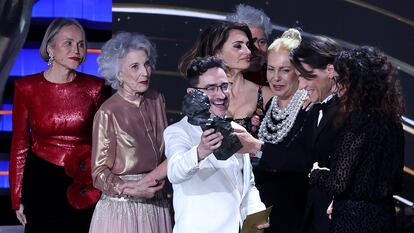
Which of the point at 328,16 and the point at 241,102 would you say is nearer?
the point at 241,102

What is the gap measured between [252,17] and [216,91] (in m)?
1.94

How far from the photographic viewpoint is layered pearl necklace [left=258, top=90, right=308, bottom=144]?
4.99m

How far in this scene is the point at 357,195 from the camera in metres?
4.27

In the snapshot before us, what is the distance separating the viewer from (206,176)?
12.6 feet

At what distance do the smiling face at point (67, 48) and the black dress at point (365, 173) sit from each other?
1.87 m

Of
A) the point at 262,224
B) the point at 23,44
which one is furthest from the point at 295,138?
the point at 23,44

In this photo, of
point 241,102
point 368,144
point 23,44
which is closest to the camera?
point 368,144

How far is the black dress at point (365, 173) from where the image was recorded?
4.21m

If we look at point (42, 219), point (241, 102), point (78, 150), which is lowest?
point (42, 219)

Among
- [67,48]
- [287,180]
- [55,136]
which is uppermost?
[67,48]

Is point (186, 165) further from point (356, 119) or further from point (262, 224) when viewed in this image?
point (356, 119)

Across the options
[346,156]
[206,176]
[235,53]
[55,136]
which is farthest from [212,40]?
[206,176]

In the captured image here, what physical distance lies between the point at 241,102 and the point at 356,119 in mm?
1170

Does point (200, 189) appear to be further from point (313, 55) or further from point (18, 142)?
point (18, 142)
